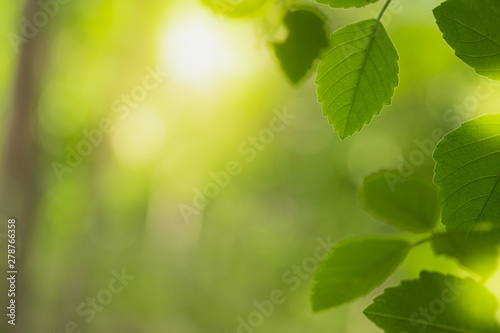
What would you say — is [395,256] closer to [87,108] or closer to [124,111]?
[87,108]

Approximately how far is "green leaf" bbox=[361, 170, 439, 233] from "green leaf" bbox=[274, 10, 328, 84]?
0.36 ft

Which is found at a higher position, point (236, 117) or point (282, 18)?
point (236, 117)

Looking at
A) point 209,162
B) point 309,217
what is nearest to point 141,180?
point 209,162

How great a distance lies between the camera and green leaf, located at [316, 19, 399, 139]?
0.29 metres

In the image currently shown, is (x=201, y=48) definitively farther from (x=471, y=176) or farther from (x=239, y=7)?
(x=471, y=176)

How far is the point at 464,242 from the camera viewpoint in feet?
0.99

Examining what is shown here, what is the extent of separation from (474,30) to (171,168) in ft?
23.1

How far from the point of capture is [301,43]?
0.99 ft

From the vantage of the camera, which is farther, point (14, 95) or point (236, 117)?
point (236, 117)

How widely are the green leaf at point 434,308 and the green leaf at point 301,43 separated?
0.44 ft

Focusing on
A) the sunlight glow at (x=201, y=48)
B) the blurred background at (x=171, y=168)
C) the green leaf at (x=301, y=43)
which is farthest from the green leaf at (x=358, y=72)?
the blurred background at (x=171, y=168)

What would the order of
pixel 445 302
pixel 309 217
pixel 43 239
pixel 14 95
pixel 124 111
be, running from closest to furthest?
pixel 445 302 < pixel 14 95 < pixel 43 239 < pixel 124 111 < pixel 309 217

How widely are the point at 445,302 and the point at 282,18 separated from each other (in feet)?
0.65

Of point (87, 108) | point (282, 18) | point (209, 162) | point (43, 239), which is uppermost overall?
point (87, 108)
